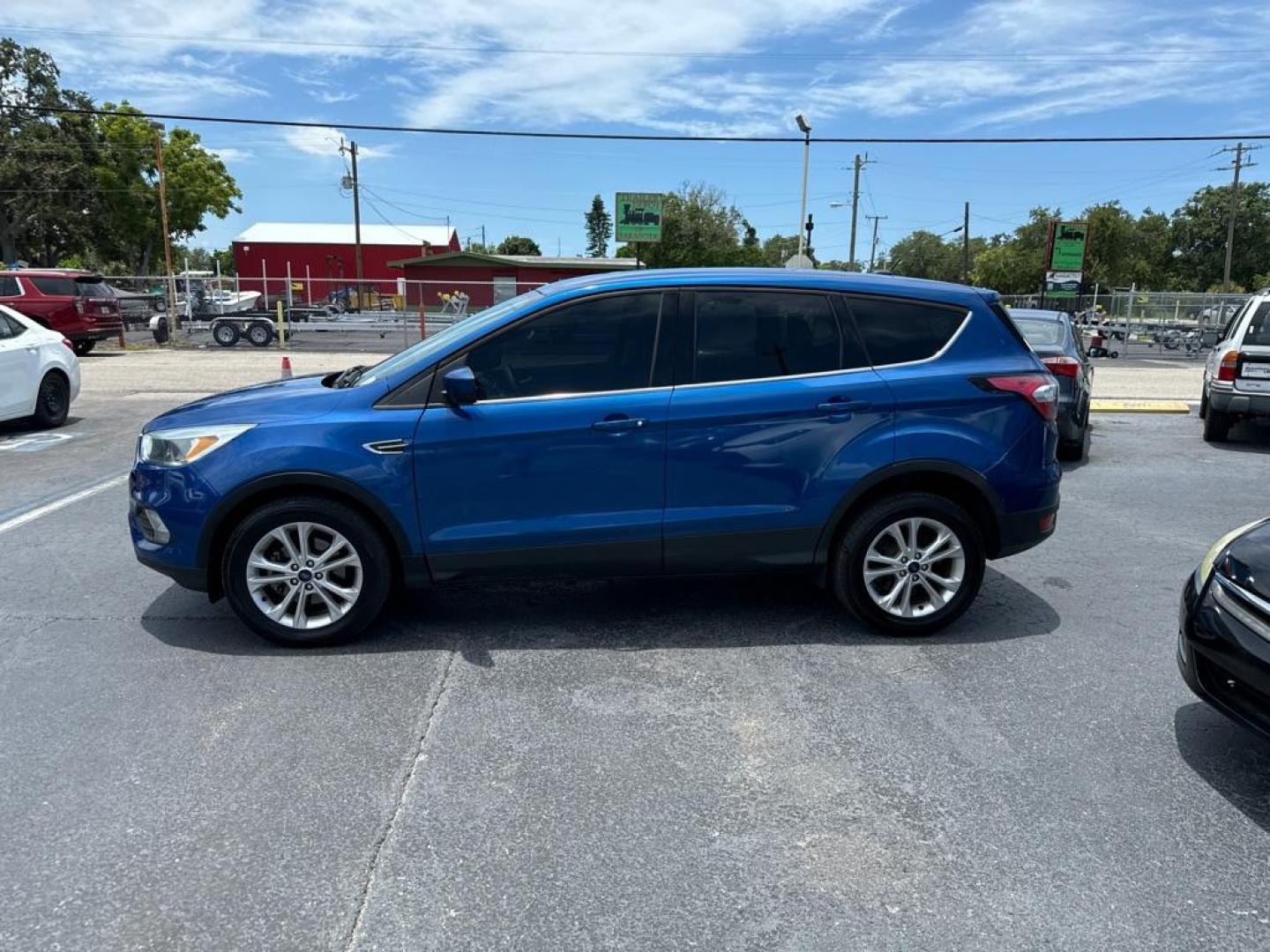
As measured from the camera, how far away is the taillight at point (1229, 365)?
9.99 meters

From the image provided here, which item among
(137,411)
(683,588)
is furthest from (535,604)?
(137,411)

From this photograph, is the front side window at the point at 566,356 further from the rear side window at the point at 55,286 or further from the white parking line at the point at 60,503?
the rear side window at the point at 55,286

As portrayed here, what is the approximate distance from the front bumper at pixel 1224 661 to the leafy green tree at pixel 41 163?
180 feet

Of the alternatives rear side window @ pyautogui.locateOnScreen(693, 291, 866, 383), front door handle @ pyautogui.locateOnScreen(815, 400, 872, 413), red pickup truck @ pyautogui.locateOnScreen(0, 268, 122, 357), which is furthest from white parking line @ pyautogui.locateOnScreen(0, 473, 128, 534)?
red pickup truck @ pyautogui.locateOnScreen(0, 268, 122, 357)

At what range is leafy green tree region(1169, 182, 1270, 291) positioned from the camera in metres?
78.7

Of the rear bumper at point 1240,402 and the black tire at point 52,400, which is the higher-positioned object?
the rear bumper at point 1240,402

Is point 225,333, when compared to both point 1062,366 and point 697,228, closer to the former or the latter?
point 1062,366

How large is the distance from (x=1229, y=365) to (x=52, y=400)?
13523 millimetres

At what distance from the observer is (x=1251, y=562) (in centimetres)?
318

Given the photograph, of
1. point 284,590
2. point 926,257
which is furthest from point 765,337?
point 926,257

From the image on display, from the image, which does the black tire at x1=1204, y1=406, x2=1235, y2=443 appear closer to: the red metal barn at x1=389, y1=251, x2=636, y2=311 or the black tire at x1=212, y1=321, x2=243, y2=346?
the black tire at x1=212, y1=321, x2=243, y2=346

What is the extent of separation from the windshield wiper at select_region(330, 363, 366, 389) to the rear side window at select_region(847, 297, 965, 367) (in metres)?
2.55

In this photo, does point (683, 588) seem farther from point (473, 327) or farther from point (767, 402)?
point (473, 327)

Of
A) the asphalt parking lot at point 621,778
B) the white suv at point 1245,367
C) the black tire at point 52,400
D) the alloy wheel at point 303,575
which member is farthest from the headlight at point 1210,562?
the black tire at point 52,400
